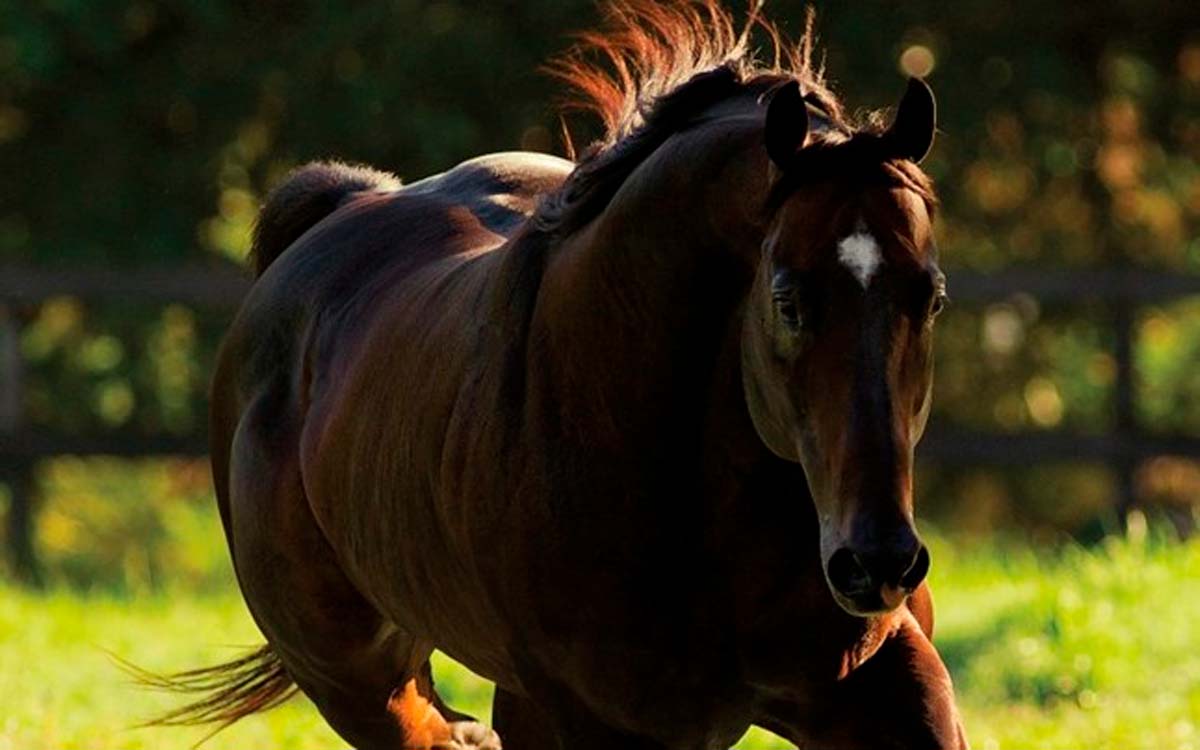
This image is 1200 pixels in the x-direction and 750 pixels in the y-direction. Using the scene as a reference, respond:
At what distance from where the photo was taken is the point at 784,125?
14.0 feet

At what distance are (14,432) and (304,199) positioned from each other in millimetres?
8516

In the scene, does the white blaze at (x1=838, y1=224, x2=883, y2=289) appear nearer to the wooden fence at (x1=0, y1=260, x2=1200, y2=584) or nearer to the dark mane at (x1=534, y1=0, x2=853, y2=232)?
the dark mane at (x1=534, y1=0, x2=853, y2=232)

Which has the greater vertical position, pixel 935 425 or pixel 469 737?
pixel 469 737

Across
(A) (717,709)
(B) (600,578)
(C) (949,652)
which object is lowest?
(C) (949,652)

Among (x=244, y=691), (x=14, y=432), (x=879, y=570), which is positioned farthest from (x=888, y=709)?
(x=14, y=432)

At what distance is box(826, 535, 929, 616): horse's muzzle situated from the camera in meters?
4.00

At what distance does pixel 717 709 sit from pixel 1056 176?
45.6ft

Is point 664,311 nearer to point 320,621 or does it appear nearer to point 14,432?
point 320,621

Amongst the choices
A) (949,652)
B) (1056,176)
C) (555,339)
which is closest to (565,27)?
(1056,176)

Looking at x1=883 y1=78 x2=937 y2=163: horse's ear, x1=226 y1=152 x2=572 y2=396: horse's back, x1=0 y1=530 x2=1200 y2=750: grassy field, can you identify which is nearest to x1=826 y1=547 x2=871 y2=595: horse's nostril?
x1=883 y1=78 x2=937 y2=163: horse's ear

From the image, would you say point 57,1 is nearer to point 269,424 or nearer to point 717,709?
point 269,424

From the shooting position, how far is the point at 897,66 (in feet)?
53.1

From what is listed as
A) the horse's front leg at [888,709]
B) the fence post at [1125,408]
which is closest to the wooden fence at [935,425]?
the fence post at [1125,408]

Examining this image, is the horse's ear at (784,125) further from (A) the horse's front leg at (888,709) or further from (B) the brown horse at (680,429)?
(A) the horse's front leg at (888,709)
